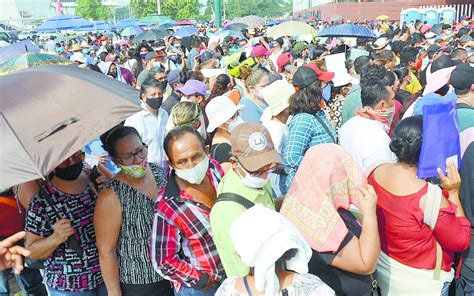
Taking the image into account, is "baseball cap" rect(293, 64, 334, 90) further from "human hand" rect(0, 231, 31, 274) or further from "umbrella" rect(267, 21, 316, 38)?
"umbrella" rect(267, 21, 316, 38)

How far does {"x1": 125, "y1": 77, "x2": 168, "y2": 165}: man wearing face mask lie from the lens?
4.91 meters

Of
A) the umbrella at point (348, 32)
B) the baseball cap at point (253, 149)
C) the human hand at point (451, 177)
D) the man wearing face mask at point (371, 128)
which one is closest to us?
the baseball cap at point (253, 149)

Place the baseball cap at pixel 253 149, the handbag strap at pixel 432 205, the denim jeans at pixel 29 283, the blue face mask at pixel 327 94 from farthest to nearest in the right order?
1. the blue face mask at pixel 327 94
2. the denim jeans at pixel 29 283
3. the baseball cap at pixel 253 149
4. the handbag strap at pixel 432 205

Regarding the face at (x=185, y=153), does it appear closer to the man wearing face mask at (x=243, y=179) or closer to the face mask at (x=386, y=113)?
the man wearing face mask at (x=243, y=179)

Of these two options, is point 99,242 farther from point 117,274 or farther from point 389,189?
point 389,189

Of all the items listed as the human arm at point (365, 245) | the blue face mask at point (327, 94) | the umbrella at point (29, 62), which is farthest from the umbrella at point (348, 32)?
the human arm at point (365, 245)

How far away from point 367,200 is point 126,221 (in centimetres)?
140

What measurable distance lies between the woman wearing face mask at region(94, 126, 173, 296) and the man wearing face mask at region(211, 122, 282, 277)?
54 cm

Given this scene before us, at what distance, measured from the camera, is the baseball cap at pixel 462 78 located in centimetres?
390

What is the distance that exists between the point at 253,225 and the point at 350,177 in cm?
78

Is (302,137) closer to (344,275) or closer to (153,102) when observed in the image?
(344,275)

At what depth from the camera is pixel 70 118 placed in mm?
2428

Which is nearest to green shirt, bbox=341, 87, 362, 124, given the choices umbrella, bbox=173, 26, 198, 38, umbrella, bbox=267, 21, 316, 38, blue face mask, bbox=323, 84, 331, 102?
blue face mask, bbox=323, 84, 331, 102

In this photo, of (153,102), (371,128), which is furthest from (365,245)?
(153,102)
